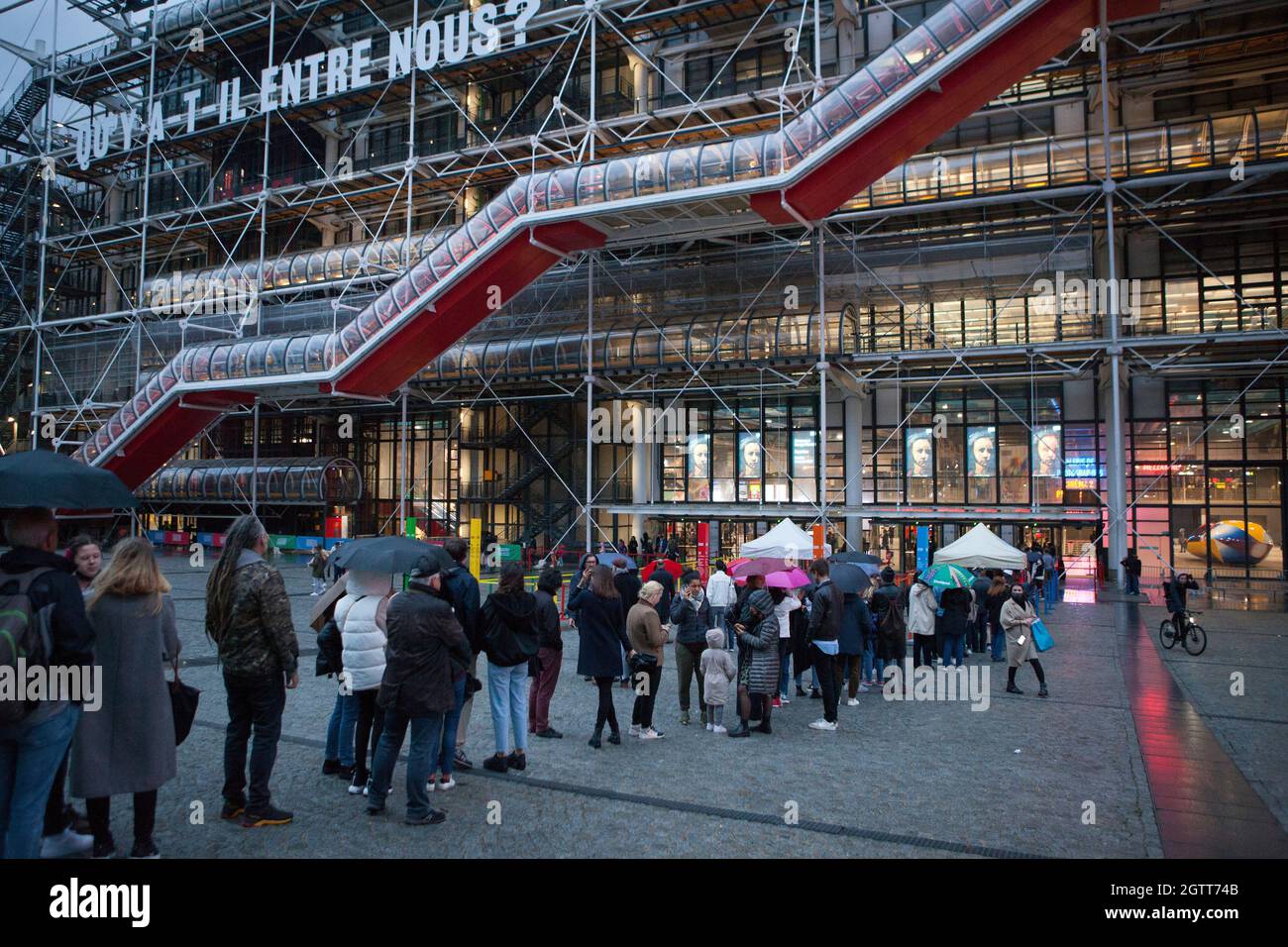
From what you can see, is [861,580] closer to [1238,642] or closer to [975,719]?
[975,719]

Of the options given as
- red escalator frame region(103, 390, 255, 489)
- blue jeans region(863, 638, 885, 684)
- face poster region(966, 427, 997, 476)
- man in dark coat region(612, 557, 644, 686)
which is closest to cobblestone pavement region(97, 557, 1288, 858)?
blue jeans region(863, 638, 885, 684)

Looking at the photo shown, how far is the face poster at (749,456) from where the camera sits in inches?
1084

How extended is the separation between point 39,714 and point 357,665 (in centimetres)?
220

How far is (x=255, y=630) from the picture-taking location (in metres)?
5.60

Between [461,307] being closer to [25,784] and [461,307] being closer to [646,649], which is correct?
[646,649]

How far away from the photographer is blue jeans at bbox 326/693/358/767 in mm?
6777

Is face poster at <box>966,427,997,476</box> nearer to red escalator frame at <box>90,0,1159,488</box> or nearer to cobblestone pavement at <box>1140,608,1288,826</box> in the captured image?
cobblestone pavement at <box>1140,608,1288,826</box>

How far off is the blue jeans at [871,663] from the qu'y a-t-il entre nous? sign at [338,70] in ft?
68.0

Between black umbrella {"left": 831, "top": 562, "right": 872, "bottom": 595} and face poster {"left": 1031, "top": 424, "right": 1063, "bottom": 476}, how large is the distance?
56.8 ft

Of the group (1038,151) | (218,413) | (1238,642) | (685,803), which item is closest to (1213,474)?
(1038,151)

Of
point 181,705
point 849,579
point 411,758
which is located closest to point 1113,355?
point 849,579

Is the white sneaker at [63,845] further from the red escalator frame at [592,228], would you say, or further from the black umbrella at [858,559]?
the red escalator frame at [592,228]

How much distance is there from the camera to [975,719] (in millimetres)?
9141

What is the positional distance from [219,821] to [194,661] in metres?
6.99
